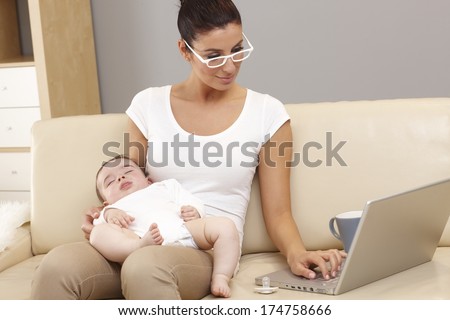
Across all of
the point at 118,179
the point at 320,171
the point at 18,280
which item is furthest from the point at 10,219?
the point at 320,171

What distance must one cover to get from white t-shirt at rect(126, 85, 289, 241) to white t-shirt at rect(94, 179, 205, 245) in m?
0.05

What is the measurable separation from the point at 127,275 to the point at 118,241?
145mm

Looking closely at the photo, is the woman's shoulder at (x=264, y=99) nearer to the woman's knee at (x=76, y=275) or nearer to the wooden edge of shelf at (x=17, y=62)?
the woman's knee at (x=76, y=275)

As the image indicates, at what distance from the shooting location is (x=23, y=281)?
1.96m

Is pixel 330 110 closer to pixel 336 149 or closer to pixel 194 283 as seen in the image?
pixel 336 149

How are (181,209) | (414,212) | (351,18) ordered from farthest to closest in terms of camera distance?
(351,18), (181,209), (414,212)

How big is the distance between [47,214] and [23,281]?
0.23 m

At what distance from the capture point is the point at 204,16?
77.6 inches

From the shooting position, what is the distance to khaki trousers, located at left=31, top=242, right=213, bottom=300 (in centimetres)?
165

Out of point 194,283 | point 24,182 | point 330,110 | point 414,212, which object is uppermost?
point 330,110

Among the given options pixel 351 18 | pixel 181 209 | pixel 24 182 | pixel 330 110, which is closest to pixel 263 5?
pixel 351 18

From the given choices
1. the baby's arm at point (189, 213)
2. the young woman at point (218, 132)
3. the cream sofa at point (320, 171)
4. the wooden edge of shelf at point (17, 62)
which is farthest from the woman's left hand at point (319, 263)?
the wooden edge of shelf at point (17, 62)

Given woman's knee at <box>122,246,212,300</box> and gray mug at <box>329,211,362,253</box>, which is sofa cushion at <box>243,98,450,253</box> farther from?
woman's knee at <box>122,246,212,300</box>

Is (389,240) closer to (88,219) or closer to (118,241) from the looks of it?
(118,241)
